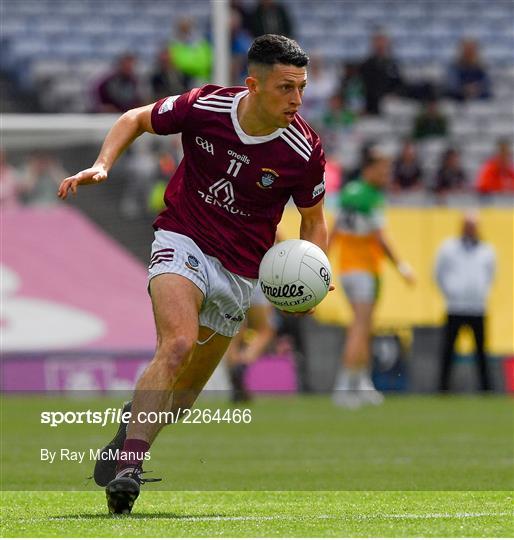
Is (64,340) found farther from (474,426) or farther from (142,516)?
(142,516)

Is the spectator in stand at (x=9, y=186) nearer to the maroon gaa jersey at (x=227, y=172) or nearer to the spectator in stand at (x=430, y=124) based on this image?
the spectator in stand at (x=430, y=124)

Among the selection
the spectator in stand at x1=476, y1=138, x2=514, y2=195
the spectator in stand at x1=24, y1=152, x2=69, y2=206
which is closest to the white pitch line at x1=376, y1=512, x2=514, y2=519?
the spectator in stand at x1=24, y1=152, x2=69, y2=206

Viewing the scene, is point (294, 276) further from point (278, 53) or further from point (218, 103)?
point (278, 53)

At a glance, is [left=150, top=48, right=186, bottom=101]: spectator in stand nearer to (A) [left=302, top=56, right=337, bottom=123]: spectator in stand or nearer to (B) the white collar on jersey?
(A) [left=302, top=56, right=337, bottom=123]: spectator in stand

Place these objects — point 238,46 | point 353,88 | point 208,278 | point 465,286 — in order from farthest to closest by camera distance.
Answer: point 353,88
point 238,46
point 465,286
point 208,278

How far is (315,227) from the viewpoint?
25.2 ft

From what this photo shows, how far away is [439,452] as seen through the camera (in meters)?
10.9

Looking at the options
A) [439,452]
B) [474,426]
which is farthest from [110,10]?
[439,452]

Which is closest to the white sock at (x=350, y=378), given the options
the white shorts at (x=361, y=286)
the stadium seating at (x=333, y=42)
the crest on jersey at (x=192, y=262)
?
the white shorts at (x=361, y=286)

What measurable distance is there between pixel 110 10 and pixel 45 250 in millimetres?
6027

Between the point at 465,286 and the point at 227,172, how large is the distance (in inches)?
450

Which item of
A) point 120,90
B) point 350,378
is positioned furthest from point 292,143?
point 120,90

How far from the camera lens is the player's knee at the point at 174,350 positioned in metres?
6.92

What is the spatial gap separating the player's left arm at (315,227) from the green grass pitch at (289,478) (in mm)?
1323
